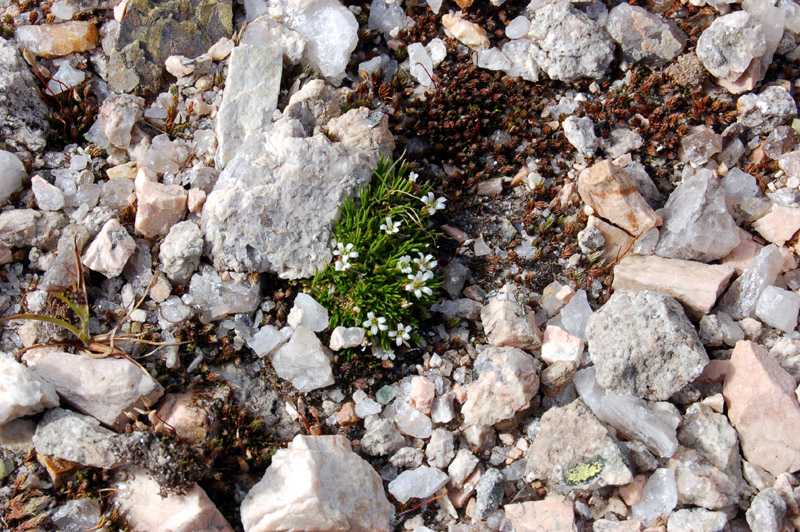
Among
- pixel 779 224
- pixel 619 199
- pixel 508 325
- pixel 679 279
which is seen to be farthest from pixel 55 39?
pixel 779 224

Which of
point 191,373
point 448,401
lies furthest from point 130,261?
point 448,401

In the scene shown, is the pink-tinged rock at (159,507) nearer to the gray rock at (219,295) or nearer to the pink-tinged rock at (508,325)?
the gray rock at (219,295)

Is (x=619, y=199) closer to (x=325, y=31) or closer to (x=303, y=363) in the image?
(x=303, y=363)

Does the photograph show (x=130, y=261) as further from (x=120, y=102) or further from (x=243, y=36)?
(x=243, y=36)

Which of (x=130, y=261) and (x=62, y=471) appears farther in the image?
(x=130, y=261)

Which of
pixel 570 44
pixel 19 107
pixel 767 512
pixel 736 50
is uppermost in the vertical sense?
pixel 19 107
